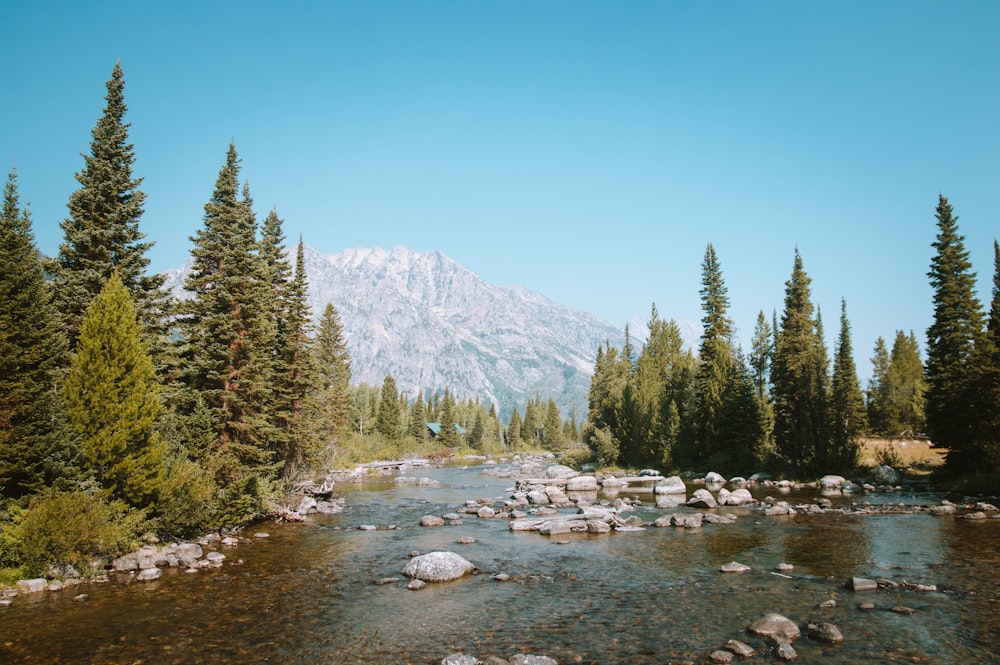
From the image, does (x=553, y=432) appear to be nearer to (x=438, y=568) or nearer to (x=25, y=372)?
(x=438, y=568)

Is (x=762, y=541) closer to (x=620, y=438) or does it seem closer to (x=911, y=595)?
(x=911, y=595)

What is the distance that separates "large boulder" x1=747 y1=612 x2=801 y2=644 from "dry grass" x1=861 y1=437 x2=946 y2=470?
1763 inches

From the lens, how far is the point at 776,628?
14.8 metres

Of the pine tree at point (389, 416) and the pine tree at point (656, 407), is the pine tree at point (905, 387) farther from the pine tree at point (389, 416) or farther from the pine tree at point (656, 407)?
the pine tree at point (389, 416)

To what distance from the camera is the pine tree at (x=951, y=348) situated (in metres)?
42.4

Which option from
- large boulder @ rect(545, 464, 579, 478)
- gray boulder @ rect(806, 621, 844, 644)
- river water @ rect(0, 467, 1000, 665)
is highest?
gray boulder @ rect(806, 621, 844, 644)

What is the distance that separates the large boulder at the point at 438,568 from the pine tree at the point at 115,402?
39.2 feet

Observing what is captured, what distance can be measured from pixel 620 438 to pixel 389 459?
4552 cm

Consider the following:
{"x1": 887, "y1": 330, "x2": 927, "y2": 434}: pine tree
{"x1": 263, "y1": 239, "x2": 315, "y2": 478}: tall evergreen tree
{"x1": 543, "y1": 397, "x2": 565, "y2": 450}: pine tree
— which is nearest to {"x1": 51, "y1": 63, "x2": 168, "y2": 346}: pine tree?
{"x1": 263, "y1": 239, "x2": 315, "y2": 478}: tall evergreen tree

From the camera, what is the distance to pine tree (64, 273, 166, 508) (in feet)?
72.3

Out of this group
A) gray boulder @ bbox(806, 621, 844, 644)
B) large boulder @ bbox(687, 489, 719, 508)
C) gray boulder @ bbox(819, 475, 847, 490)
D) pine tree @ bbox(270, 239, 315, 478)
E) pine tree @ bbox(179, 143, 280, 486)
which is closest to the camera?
gray boulder @ bbox(806, 621, 844, 644)

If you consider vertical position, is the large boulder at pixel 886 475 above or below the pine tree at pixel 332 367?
below

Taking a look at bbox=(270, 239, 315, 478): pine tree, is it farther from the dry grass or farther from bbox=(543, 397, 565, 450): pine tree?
bbox=(543, 397, 565, 450): pine tree

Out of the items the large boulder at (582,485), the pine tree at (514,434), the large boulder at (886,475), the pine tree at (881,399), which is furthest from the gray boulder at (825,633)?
the pine tree at (514,434)
